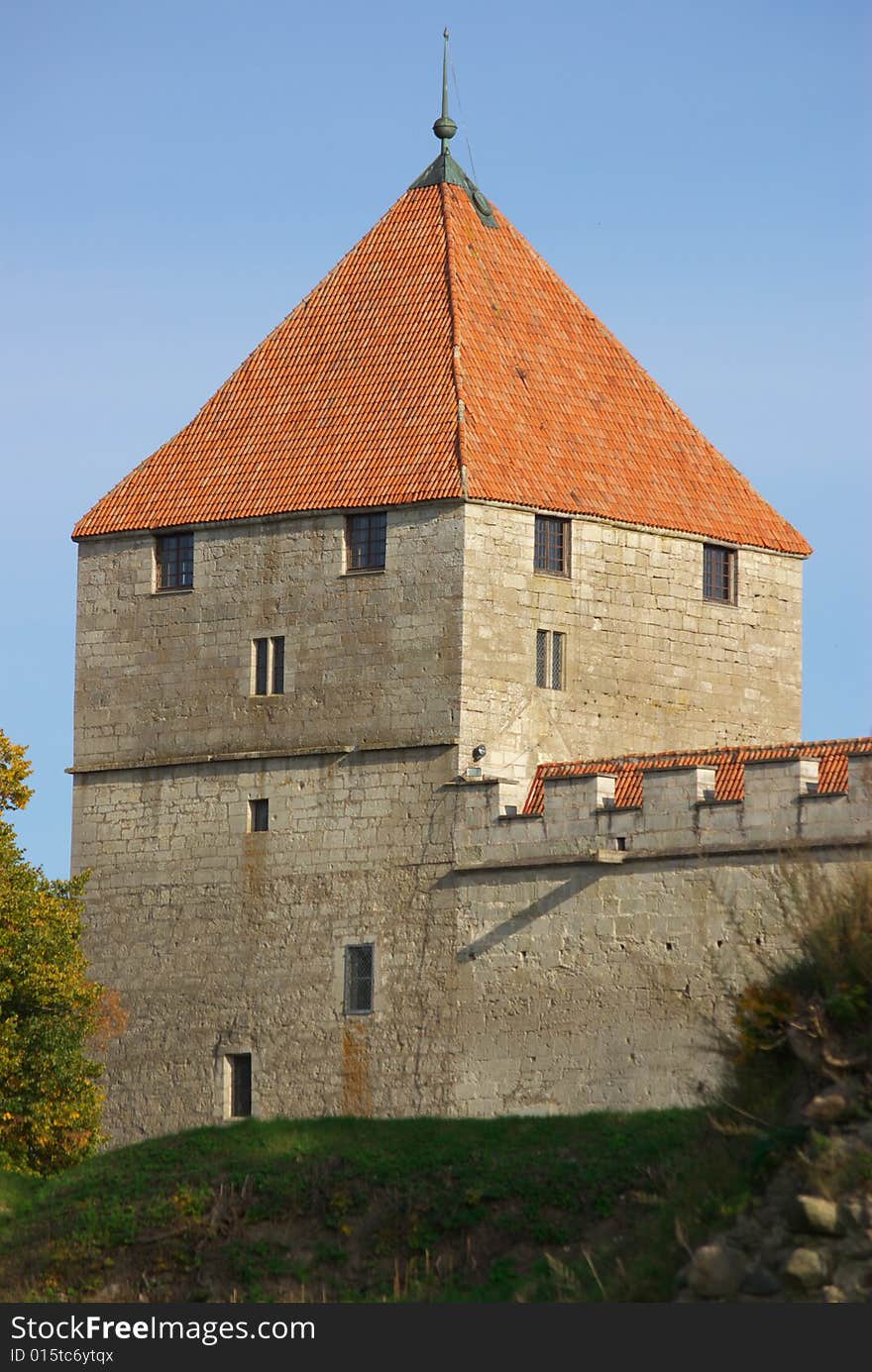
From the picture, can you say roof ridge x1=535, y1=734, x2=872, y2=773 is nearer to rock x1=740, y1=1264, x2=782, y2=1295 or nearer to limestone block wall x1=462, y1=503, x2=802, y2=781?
limestone block wall x1=462, y1=503, x2=802, y2=781

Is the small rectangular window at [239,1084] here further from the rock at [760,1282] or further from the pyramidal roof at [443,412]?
the rock at [760,1282]

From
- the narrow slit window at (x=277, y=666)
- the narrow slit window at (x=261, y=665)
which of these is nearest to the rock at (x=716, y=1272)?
the narrow slit window at (x=277, y=666)

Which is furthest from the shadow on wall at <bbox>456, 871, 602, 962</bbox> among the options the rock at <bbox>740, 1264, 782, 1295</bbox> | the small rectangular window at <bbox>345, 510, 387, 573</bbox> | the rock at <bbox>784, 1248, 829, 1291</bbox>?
the rock at <bbox>784, 1248, 829, 1291</bbox>

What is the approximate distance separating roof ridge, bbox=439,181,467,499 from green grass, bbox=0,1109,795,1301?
31.1 ft

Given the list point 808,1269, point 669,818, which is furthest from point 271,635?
point 808,1269

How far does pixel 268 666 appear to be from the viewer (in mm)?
47594

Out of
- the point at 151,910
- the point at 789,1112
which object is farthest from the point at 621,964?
the point at 789,1112

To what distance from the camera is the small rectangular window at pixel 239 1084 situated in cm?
4591

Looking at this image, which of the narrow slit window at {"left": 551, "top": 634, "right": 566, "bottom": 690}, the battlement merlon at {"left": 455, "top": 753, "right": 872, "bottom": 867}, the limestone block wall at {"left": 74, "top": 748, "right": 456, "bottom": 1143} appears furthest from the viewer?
the narrow slit window at {"left": 551, "top": 634, "right": 566, "bottom": 690}

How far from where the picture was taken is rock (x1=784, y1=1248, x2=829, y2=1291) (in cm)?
2834

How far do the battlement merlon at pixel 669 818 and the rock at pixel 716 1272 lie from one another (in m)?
11.9

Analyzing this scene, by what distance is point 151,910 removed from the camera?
156ft

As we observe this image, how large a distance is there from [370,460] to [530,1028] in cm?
905

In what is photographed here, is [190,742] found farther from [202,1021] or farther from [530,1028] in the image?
[530,1028]
